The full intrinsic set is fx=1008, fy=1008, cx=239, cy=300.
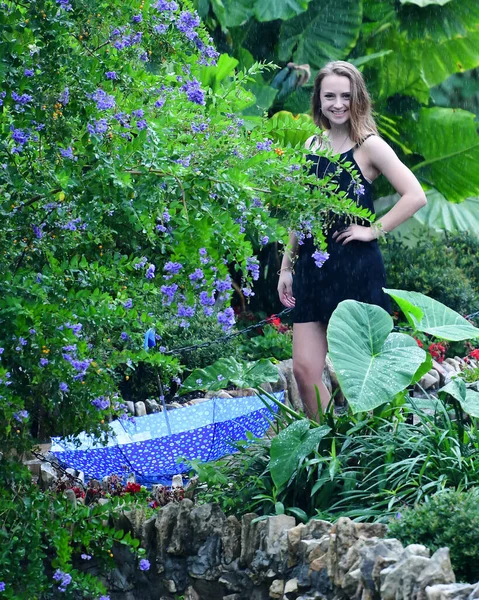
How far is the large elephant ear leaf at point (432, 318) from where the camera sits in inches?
172

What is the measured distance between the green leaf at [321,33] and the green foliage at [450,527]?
8737mm

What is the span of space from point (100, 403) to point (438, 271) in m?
7.29

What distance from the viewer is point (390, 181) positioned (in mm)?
4676

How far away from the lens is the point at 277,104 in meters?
11.9

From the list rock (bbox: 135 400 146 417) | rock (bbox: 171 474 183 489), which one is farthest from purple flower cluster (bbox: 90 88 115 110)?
rock (bbox: 135 400 146 417)

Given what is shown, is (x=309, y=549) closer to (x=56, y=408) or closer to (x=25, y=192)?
(x=56, y=408)

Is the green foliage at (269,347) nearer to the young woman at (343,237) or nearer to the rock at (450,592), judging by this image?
the young woman at (343,237)

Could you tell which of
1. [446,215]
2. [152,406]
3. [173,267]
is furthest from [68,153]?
[446,215]

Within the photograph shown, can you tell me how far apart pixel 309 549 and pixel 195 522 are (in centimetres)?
70

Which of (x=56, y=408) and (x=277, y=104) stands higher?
(x=277, y=104)

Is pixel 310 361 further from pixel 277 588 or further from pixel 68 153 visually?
pixel 68 153

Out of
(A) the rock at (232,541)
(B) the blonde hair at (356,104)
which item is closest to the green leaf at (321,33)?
(B) the blonde hair at (356,104)

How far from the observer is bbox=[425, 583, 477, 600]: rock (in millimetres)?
2904

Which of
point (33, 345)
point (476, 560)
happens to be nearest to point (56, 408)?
point (33, 345)
